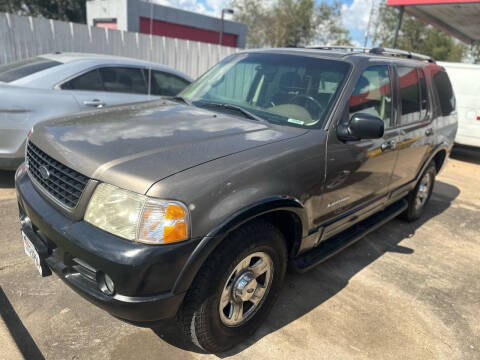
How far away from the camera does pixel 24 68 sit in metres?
4.97

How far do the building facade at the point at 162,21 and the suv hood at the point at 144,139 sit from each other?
769 inches

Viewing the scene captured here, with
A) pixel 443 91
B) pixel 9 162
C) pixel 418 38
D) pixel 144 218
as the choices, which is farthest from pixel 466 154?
pixel 418 38

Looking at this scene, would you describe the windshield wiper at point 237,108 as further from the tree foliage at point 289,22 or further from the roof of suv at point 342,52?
the tree foliage at point 289,22

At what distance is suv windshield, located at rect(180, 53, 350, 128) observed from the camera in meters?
2.91

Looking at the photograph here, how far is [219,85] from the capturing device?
3.48 metres

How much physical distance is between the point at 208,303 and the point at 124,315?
1.49 feet

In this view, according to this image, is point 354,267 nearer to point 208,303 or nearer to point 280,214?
point 280,214

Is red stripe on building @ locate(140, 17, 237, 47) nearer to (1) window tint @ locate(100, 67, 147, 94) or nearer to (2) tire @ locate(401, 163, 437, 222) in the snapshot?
(1) window tint @ locate(100, 67, 147, 94)

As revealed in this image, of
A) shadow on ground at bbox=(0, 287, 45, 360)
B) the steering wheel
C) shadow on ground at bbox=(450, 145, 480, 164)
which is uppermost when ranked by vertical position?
the steering wheel

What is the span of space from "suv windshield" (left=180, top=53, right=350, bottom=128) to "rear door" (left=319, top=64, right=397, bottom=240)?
0.67 feet

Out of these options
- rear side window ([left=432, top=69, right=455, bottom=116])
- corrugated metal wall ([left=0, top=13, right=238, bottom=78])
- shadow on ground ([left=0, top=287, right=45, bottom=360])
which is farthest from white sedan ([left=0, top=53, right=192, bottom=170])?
corrugated metal wall ([left=0, top=13, right=238, bottom=78])

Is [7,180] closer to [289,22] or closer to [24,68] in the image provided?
[24,68]

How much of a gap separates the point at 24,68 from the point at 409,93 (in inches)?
184

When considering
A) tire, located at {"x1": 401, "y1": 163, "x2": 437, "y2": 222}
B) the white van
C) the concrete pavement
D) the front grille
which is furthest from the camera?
the white van
